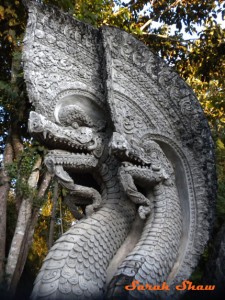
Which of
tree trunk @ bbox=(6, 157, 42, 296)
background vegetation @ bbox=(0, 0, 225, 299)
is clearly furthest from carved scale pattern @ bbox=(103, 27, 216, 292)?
tree trunk @ bbox=(6, 157, 42, 296)

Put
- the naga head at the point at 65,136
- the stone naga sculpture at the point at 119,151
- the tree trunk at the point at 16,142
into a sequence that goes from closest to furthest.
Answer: the stone naga sculpture at the point at 119,151, the naga head at the point at 65,136, the tree trunk at the point at 16,142

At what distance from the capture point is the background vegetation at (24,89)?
596cm

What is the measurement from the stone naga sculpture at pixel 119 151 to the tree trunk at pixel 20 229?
2414mm

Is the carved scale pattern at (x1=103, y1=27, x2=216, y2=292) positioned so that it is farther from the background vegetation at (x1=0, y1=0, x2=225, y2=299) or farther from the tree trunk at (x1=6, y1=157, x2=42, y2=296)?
the tree trunk at (x1=6, y1=157, x2=42, y2=296)

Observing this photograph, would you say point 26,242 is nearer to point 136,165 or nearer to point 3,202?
point 3,202

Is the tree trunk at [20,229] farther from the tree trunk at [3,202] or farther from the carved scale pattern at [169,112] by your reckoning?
the carved scale pattern at [169,112]

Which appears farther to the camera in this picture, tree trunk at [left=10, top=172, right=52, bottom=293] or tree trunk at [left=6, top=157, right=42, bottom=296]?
tree trunk at [left=10, top=172, right=52, bottom=293]

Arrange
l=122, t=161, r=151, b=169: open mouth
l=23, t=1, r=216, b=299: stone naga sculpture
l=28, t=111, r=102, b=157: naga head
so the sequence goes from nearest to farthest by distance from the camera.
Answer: l=23, t=1, r=216, b=299: stone naga sculpture → l=28, t=111, r=102, b=157: naga head → l=122, t=161, r=151, b=169: open mouth

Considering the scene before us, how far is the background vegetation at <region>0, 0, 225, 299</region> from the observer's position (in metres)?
5.96

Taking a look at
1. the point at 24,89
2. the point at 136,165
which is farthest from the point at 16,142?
the point at 136,165
